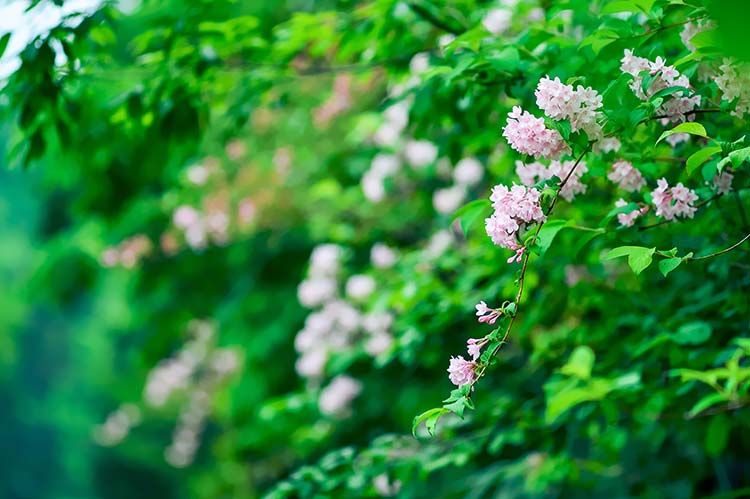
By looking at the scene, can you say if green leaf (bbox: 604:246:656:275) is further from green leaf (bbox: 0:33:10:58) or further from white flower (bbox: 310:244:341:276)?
white flower (bbox: 310:244:341:276)

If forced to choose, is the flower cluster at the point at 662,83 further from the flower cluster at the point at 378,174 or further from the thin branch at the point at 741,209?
the flower cluster at the point at 378,174

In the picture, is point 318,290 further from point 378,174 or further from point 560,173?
point 560,173

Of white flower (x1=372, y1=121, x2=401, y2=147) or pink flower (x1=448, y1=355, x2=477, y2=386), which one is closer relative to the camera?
pink flower (x1=448, y1=355, x2=477, y2=386)

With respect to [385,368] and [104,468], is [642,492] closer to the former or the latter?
[385,368]

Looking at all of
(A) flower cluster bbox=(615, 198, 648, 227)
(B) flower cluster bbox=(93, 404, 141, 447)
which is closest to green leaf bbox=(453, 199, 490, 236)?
(A) flower cluster bbox=(615, 198, 648, 227)

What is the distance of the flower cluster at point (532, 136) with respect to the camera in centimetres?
131

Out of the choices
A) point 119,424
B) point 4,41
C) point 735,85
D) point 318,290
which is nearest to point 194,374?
point 318,290

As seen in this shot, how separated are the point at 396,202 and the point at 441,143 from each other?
1545mm

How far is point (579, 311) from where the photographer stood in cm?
298

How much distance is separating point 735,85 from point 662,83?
12 centimetres

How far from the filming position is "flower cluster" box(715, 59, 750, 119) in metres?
1.32

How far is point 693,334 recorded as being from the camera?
195 centimetres

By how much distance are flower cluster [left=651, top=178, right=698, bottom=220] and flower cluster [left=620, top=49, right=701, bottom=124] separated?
5.8 inches

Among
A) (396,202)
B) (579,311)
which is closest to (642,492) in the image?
(579,311)
